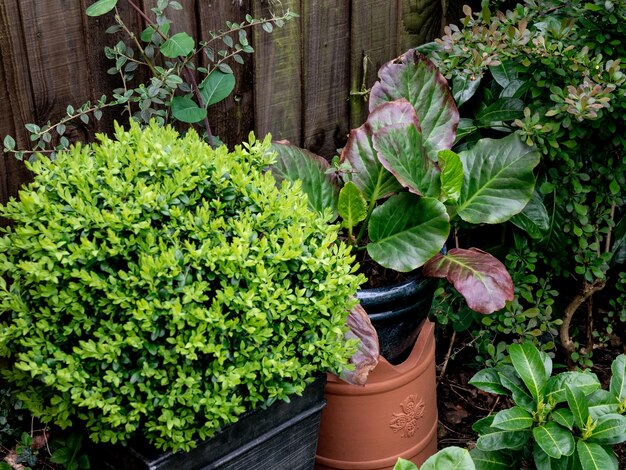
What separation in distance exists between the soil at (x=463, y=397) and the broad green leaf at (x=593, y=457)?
0.77 metres

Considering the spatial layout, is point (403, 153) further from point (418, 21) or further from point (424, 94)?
point (418, 21)

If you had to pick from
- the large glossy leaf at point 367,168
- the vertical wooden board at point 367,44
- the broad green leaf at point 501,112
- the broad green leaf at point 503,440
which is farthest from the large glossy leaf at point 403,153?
the broad green leaf at point 503,440

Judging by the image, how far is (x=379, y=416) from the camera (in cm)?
254

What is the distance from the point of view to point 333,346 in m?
2.11

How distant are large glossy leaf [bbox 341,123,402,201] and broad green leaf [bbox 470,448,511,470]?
0.87 m

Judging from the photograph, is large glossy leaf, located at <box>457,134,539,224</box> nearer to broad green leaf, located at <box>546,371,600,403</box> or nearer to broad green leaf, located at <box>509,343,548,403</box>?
broad green leaf, located at <box>509,343,548,403</box>

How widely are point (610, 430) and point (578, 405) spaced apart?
0.11 meters

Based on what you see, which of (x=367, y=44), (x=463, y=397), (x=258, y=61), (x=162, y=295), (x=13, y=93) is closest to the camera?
(x=162, y=295)

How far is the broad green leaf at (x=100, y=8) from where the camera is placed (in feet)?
7.52

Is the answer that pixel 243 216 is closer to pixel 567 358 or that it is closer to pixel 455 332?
pixel 455 332

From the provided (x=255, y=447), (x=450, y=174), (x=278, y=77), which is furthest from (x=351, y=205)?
(x=255, y=447)

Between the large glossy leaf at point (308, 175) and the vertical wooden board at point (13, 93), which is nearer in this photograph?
the vertical wooden board at point (13, 93)

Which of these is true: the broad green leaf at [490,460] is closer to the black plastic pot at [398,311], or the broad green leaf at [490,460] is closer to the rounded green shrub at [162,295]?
the black plastic pot at [398,311]

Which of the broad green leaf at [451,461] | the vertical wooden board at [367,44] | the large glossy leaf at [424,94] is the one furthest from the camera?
the vertical wooden board at [367,44]
